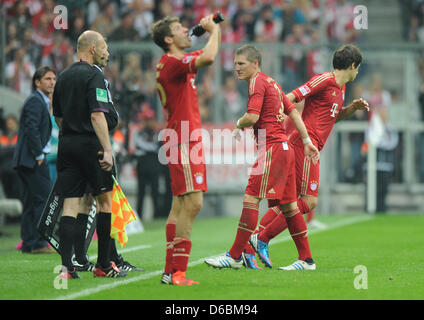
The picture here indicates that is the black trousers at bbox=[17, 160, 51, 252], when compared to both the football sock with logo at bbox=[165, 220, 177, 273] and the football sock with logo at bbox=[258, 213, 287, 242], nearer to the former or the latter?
the football sock with logo at bbox=[258, 213, 287, 242]

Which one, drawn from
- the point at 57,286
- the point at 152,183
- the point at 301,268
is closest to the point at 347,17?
the point at 152,183

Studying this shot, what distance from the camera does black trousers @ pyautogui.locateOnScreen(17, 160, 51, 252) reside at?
11266 mm

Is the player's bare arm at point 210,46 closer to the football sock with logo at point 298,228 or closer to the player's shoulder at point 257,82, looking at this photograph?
the player's shoulder at point 257,82

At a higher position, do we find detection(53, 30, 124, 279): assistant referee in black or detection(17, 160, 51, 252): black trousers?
detection(53, 30, 124, 279): assistant referee in black

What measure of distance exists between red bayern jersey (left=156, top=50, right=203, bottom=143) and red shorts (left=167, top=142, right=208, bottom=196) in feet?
0.23

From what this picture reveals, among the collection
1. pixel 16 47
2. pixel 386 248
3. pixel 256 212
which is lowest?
pixel 386 248

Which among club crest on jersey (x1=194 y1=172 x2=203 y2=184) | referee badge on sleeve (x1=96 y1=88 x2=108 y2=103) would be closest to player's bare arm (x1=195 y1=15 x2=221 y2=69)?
club crest on jersey (x1=194 y1=172 x2=203 y2=184)

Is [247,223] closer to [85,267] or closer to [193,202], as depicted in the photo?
[193,202]

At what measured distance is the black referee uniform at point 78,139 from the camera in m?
7.91

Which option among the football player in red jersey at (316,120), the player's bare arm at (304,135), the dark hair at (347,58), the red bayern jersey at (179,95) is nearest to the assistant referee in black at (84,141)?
the red bayern jersey at (179,95)

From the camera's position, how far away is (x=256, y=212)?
847cm

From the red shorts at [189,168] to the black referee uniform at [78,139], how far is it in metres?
0.99
